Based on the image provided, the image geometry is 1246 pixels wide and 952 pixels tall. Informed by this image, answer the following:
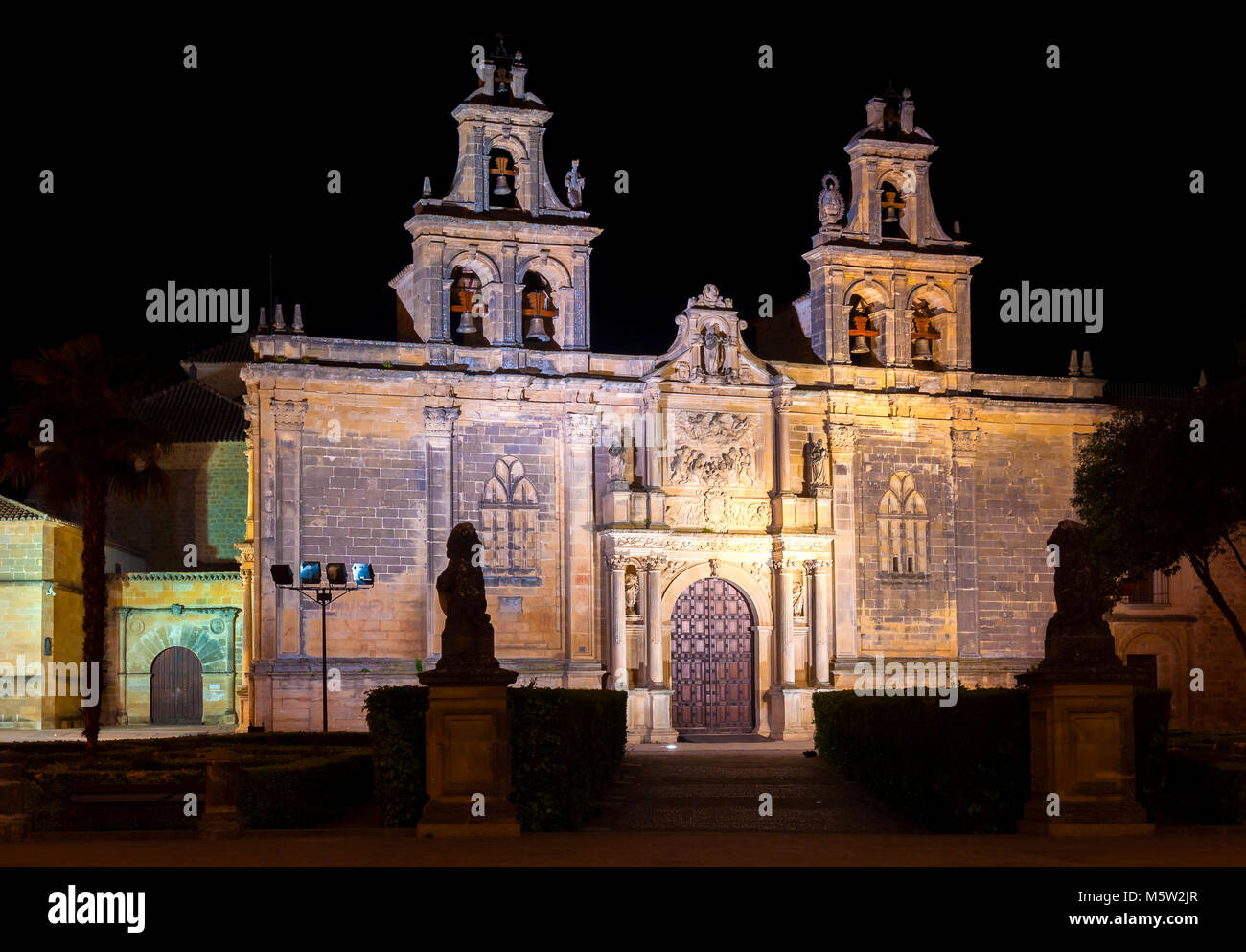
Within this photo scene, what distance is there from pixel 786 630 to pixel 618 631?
12.4ft

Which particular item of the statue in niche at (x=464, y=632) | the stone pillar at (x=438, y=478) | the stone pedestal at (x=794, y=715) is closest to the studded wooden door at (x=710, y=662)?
the stone pedestal at (x=794, y=715)

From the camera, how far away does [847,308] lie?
39031 mm

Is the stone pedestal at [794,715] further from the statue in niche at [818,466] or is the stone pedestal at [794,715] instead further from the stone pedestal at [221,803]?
the stone pedestal at [221,803]

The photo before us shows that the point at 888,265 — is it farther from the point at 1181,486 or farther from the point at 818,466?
the point at 1181,486

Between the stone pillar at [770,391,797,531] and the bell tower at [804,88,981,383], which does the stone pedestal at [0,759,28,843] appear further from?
the bell tower at [804,88,981,383]

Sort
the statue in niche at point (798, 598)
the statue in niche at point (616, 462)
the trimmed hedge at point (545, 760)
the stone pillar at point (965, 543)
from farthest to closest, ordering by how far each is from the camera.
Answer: the stone pillar at point (965, 543), the statue in niche at point (798, 598), the statue in niche at point (616, 462), the trimmed hedge at point (545, 760)

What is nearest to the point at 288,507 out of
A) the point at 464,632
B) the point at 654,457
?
the point at 654,457

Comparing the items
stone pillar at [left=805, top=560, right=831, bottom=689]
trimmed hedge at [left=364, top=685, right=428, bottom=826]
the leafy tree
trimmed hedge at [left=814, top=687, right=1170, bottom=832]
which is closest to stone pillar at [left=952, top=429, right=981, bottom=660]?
stone pillar at [left=805, top=560, right=831, bottom=689]

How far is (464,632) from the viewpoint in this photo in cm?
1742

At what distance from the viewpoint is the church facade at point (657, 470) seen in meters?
34.8

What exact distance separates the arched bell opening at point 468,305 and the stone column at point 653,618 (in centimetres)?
604

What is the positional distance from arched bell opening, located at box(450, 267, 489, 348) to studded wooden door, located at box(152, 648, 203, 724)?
41.7 feet
